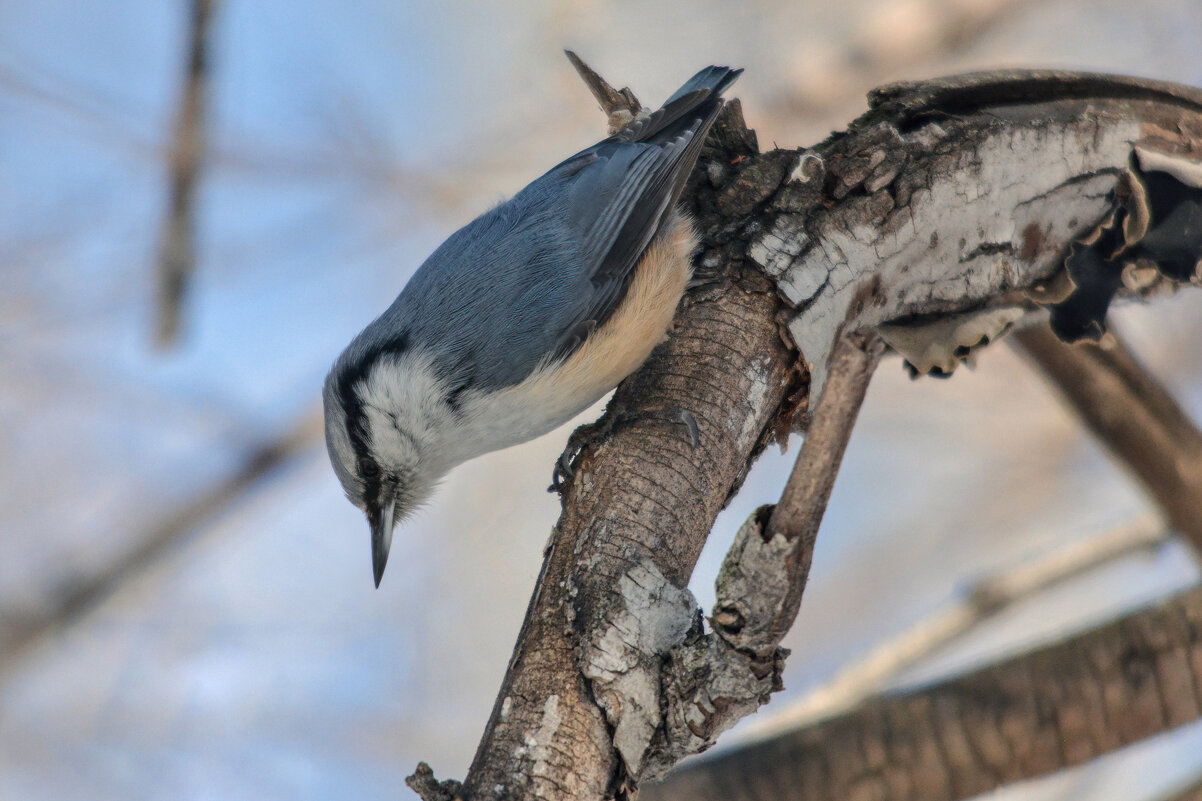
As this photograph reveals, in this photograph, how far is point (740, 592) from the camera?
1.26 m

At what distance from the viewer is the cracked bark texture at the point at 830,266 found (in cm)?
152

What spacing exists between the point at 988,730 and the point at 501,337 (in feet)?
4.00

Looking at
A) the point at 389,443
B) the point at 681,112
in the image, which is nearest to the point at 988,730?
the point at 389,443

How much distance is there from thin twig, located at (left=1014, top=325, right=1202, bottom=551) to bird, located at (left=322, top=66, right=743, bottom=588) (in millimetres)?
901

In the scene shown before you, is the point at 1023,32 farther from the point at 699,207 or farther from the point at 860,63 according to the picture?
the point at 699,207

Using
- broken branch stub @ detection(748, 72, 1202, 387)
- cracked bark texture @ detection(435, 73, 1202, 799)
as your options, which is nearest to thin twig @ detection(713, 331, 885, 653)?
cracked bark texture @ detection(435, 73, 1202, 799)

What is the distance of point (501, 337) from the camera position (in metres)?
2.12

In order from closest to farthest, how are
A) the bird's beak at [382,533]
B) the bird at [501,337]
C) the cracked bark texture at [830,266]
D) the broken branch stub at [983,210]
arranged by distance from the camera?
the cracked bark texture at [830,266]
the broken branch stub at [983,210]
the bird at [501,337]
the bird's beak at [382,533]

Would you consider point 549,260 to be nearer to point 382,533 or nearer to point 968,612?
point 382,533

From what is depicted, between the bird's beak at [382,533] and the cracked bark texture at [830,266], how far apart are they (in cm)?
66

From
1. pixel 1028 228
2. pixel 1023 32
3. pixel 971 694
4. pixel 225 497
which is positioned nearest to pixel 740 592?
pixel 971 694

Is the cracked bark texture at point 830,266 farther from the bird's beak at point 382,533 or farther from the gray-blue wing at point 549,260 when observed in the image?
the bird's beak at point 382,533

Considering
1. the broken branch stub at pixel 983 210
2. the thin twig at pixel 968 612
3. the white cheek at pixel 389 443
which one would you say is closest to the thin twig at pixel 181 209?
the white cheek at pixel 389 443

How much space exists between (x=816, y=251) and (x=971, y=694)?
33.6 inches
